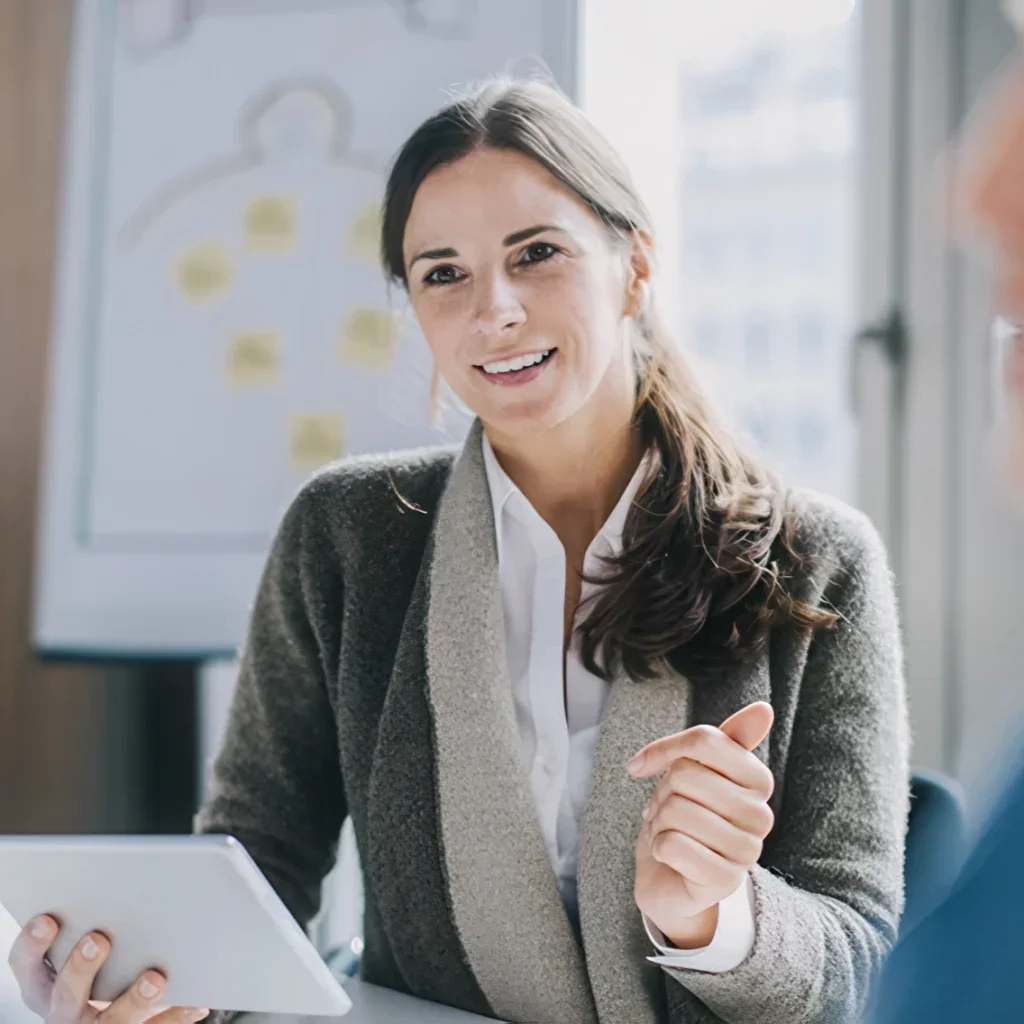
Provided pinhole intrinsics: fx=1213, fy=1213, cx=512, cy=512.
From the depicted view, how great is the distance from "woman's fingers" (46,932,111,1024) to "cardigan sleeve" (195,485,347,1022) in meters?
0.30

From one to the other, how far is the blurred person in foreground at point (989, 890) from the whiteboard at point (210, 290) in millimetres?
1289

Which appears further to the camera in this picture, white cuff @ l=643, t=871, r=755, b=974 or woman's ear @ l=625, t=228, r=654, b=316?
woman's ear @ l=625, t=228, r=654, b=316

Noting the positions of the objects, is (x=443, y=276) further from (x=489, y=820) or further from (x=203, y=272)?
(x=203, y=272)

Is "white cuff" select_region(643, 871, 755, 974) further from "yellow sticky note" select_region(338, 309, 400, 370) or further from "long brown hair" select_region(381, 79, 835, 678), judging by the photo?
"yellow sticky note" select_region(338, 309, 400, 370)

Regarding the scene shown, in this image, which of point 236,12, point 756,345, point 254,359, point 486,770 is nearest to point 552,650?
point 486,770

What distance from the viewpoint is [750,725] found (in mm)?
844

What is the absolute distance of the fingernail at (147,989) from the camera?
3.07ft

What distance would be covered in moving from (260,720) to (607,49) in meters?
1.09

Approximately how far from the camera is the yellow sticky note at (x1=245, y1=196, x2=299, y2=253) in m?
1.80

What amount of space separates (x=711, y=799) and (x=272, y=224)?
125cm

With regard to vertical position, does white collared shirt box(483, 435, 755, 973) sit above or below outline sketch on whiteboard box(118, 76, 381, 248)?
below

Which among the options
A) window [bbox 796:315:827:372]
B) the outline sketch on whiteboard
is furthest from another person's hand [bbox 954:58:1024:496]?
window [bbox 796:315:827:372]

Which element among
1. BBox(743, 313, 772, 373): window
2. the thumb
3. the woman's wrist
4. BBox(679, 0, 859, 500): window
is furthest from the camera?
BBox(679, 0, 859, 500): window

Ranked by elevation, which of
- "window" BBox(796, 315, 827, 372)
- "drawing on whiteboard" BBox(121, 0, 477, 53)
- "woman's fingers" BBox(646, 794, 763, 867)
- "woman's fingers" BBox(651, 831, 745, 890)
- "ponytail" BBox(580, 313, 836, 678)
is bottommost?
"woman's fingers" BBox(651, 831, 745, 890)
